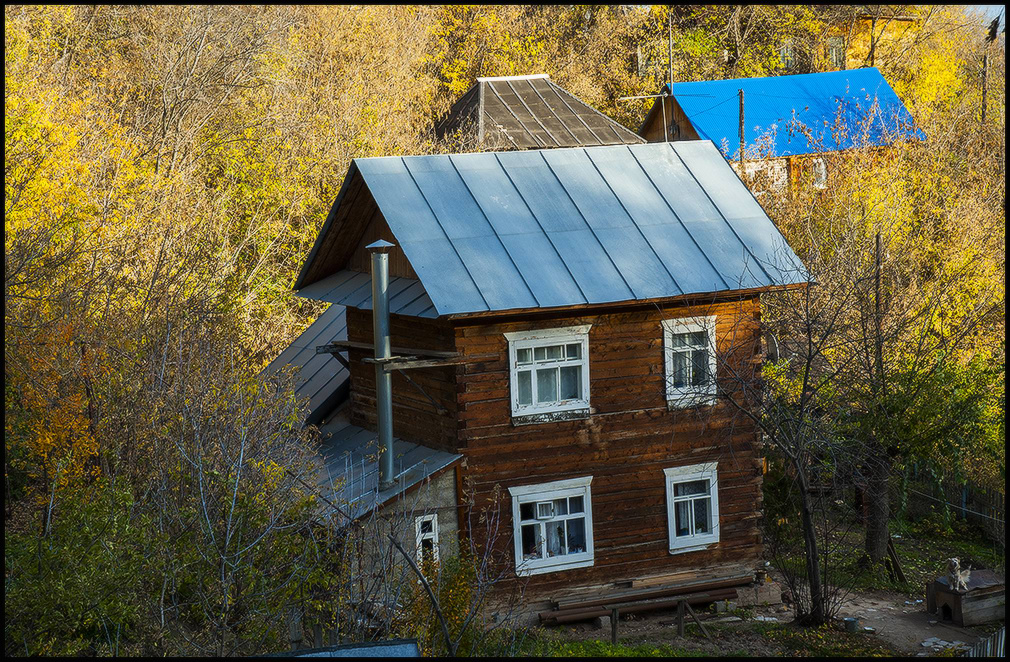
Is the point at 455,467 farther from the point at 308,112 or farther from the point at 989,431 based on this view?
the point at 308,112

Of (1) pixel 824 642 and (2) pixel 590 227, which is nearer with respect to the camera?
(1) pixel 824 642

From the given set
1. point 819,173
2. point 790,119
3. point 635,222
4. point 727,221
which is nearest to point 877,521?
point 727,221

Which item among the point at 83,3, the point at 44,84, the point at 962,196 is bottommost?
the point at 962,196

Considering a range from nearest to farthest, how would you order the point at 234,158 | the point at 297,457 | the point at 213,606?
the point at 213,606, the point at 297,457, the point at 234,158

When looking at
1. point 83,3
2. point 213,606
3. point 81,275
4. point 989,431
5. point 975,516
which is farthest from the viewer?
point 83,3

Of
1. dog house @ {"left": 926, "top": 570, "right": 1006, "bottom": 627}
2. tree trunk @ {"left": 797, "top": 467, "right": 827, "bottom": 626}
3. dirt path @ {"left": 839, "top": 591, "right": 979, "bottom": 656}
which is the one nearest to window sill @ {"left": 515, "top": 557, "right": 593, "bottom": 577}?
tree trunk @ {"left": 797, "top": 467, "right": 827, "bottom": 626}

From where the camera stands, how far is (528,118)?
33.4m

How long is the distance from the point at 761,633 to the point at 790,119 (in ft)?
76.1

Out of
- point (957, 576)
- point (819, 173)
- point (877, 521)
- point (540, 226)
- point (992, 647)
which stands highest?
point (819, 173)

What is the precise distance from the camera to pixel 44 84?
24.4 metres

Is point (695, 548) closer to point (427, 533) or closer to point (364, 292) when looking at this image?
point (427, 533)

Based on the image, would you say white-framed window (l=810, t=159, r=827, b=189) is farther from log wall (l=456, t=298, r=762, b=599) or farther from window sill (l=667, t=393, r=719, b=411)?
window sill (l=667, t=393, r=719, b=411)

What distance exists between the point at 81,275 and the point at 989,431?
1744cm

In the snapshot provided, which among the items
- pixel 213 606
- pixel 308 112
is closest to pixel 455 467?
pixel 213 606
